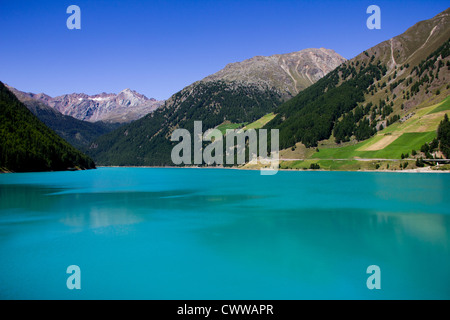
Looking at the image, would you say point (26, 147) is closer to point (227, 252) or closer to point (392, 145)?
point (227, 252)

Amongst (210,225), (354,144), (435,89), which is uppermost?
Result: (435,89)

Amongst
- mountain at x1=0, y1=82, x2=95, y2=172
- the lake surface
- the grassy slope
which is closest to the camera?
the lake surface

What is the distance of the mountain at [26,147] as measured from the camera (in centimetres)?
13625

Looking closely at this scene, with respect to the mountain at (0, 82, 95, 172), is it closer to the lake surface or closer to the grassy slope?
the lake surface

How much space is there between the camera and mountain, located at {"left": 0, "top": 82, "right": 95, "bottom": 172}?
136250 mm

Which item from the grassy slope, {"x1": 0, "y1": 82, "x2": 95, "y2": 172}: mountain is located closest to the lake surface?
the grassy slope

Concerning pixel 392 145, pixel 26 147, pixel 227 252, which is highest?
pixel 26 147

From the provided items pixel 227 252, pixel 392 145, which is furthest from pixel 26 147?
pixel 392 145

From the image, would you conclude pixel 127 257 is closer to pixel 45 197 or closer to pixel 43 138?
pixel 45 197

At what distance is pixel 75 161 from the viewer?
191 metres

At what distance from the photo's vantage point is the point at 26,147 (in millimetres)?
145875

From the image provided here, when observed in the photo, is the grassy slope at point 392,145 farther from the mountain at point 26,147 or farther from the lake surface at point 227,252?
the mountain at point 26,147
